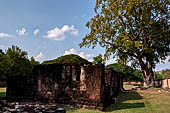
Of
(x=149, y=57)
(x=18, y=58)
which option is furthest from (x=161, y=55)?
(x=18, y=58)

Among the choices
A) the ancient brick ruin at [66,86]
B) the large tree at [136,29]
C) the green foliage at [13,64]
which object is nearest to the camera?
the ancient brick ruin at [66,86]

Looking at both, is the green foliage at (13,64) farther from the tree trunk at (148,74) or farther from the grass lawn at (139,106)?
the grass lawn at (139,106)

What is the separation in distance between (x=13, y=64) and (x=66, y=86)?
23849 millimetres

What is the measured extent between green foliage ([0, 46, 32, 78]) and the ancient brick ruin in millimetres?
20128

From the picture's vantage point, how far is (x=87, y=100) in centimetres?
802

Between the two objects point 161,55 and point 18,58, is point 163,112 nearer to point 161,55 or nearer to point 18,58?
point 161,55

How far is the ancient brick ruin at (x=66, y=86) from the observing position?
7.94 m

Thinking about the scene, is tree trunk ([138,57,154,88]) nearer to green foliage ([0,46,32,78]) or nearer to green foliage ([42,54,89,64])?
green foliage ([42,54,89,64])

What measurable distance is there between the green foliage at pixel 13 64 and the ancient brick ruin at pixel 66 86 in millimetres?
20128

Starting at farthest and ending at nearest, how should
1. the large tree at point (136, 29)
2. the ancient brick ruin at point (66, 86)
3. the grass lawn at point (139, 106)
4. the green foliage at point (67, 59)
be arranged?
the green foliage at point (67, 59), the large tree at point (136, 29), the ancient brick ruin at point (66, 86), the grass lawn at point (139, 106)

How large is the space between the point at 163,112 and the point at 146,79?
16.8m

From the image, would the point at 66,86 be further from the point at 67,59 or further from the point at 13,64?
the point at 67,59

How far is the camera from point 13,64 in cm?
2998

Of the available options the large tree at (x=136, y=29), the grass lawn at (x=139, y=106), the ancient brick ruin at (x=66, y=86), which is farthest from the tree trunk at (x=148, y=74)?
the ancient brick ruin at (x=66, y=86)
